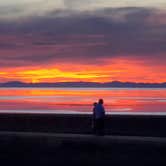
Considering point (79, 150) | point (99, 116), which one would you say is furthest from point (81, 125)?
point (79, 150)

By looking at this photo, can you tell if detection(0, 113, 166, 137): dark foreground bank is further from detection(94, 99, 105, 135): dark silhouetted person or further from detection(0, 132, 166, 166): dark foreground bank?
detection(0, 132, 166, 166): dark foreground bank

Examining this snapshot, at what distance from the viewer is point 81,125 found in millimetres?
36031

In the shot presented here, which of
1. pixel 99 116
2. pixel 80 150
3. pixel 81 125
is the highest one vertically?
pixel 99 116

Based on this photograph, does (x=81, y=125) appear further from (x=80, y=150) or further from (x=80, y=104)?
(x=80, y=104)

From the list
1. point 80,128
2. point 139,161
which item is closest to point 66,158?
point 139,161

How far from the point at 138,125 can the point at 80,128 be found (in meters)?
2.76

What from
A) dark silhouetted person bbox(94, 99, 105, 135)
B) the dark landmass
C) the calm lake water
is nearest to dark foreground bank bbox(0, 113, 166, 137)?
dark silhouetted person bbox(94, 99, 105, 135)

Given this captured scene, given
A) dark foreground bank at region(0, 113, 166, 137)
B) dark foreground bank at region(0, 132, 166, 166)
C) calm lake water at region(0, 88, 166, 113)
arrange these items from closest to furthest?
dark foreground bank at region(0, 132, 166, 166), dark foreground bank at region(0, 113, 166, 137), calm lake water at region(0, 88, 166, 113)

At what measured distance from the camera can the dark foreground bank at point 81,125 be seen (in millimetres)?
34362

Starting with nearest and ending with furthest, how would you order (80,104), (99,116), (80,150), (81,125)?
(80,150), (99,116), (81,125), (80,104)

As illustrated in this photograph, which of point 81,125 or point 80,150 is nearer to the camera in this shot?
point 80,150

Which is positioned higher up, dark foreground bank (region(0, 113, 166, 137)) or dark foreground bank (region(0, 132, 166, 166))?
dark foreground bank (region(0, 113, 166, 137))

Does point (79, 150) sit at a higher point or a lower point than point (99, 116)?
lower

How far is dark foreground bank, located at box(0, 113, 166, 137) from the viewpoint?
34362mm
